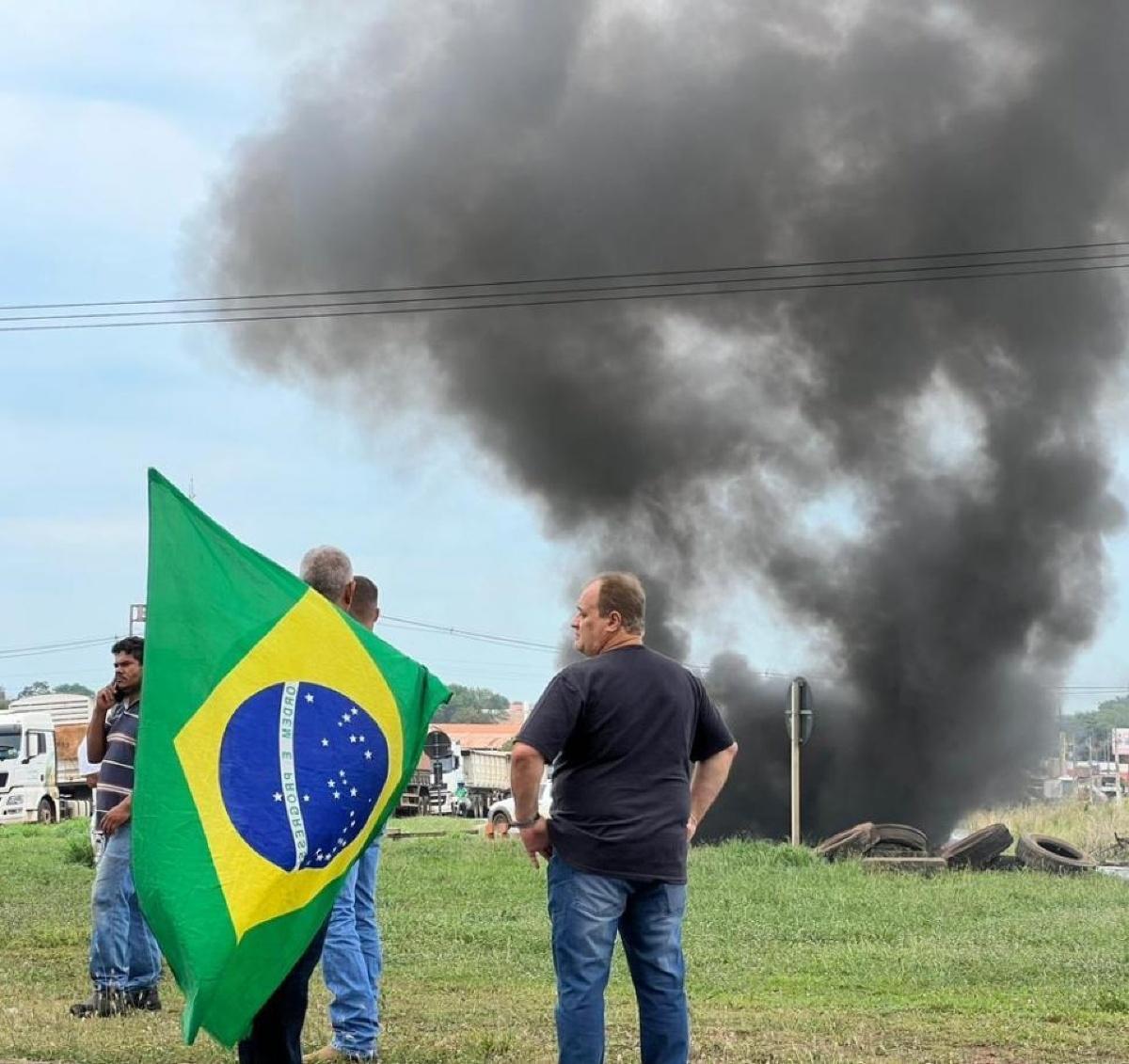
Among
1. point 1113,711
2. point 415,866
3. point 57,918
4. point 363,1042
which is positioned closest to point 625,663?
point 363,1042

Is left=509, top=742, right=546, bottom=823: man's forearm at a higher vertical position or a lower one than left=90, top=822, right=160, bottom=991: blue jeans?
higher

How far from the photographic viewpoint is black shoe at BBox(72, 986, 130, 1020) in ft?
24.3

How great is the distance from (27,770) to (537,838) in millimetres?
32969

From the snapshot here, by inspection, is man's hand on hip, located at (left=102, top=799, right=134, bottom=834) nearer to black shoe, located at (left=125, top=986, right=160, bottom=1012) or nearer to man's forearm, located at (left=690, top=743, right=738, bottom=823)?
black shoe, located at (left=125, top=986, right=160, bottom=1012)

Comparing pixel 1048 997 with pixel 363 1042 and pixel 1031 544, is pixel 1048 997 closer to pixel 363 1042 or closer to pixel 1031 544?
pixel 363 1042

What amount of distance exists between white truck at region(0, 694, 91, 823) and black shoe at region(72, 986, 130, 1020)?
27.6 meters

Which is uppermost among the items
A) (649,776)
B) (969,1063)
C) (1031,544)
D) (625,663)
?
(1031,544)

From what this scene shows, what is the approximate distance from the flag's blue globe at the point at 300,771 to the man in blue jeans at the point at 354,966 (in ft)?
3.46

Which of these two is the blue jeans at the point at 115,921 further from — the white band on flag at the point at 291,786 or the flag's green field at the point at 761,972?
the white band on flag at the point at 291,786

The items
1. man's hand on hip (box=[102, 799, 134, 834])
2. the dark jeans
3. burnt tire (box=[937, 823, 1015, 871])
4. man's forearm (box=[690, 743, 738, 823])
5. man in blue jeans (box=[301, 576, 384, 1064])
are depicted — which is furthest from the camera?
burnt tire (box=[937, 823, 1015, 871])

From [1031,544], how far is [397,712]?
107 ft

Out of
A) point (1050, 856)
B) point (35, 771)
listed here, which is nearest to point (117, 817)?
point (1050, 856)

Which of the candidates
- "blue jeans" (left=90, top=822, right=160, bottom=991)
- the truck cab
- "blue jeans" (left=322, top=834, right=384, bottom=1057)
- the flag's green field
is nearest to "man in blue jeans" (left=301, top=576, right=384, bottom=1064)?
"blue jeans" (left=322, top=834, right=384, bottom=1057)

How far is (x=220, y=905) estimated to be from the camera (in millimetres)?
4586
